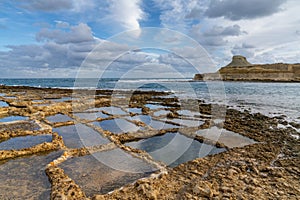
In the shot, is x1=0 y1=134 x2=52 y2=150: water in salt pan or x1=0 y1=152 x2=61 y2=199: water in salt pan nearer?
x1=0 y1=152 x2=61 y2=199: water in salt pan

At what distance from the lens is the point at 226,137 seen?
10.3 metres

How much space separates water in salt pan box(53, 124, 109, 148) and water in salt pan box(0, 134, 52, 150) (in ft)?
3.04

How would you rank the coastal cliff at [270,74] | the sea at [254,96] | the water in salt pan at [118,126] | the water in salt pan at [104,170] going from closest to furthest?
the water in salt pan at [104,170] < the water in salt pan at [118,126] < the sea at [254,96] < the coastal cliff at [270,74]

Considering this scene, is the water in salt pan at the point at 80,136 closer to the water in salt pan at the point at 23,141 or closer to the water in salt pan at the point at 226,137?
the water in salt pan at the point at 23,141

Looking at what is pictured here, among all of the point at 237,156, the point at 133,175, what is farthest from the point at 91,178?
the point at 237,156

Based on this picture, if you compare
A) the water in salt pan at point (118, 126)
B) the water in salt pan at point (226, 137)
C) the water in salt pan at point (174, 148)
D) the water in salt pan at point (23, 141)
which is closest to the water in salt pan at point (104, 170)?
the water in salt pan at point (174, 148)

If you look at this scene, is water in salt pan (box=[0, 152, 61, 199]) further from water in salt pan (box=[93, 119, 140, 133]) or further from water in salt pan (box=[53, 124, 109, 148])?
water in salt pan (box=[93, 119, 140, 133])

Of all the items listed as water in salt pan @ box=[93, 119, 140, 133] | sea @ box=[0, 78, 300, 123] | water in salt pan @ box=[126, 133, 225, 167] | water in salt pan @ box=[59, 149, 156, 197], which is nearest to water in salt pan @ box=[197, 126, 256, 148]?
water in salt pan @ box=[126, 133, 225, 167]

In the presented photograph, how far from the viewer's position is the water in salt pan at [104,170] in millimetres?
5520

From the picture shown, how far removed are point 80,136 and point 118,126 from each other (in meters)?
2.89

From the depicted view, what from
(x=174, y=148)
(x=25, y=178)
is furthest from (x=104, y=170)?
(x=174, y=148)

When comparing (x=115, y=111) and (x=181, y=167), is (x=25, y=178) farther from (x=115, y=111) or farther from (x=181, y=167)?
(x=115, y=111)

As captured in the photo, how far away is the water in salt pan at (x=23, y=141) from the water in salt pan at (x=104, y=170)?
9.84 ft

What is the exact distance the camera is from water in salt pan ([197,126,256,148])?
9.34 metres
